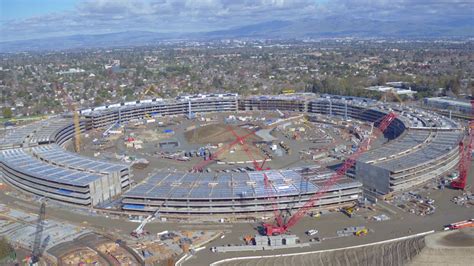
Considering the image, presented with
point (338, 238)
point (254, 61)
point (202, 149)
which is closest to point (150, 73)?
point (254, 61)

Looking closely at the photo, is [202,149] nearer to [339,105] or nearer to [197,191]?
[197,191]

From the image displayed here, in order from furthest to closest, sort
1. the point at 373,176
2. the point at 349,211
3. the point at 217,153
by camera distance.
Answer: the point at 217,153, the point at 373,176, the point at 349,211

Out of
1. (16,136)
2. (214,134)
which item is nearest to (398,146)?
(214,134)

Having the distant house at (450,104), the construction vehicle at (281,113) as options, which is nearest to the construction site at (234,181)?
the construction vehicle at (281,113)

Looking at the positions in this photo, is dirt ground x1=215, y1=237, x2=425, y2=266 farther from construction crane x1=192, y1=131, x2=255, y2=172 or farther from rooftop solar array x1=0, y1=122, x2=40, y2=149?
rooftop solar array x1=0, y1=122, x2=40, y2=149

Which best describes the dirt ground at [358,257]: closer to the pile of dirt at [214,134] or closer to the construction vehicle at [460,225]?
the construction vehicle at [460,225]

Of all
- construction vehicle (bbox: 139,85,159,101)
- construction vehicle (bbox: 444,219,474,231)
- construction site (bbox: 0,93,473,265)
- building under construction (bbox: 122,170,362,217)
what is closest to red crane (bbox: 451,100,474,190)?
construction site (bbox: 0,93,473,265)

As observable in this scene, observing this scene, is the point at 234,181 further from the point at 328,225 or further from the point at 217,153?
the point at 217,153
